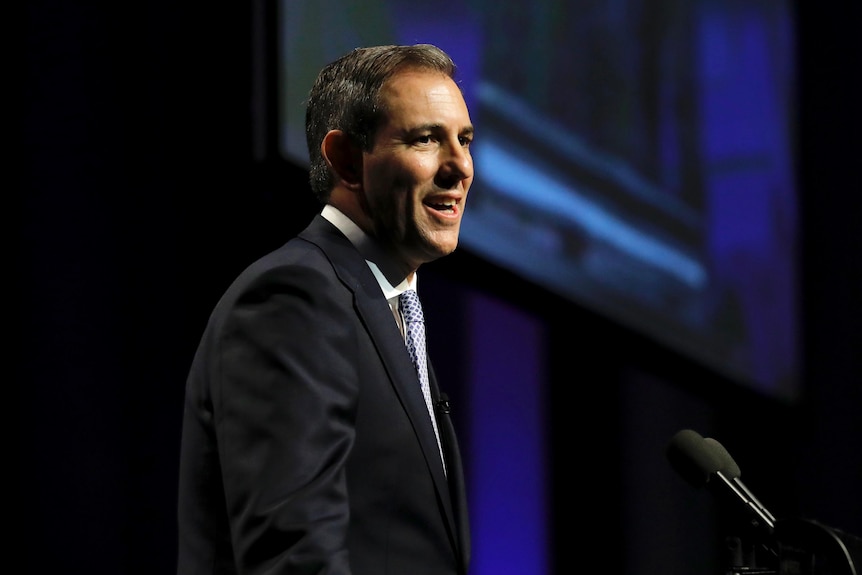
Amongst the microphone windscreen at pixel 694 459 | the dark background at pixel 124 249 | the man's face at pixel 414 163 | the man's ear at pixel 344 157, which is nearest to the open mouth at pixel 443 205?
the man's face at pixel 414 163

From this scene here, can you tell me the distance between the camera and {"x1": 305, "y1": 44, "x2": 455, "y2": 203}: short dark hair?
1.65 meters

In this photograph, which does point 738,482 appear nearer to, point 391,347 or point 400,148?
point 391,347

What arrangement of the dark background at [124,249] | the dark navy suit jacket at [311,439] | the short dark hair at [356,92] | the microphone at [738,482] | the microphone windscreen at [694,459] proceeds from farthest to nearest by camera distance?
the dark background at [124,249]
the short dark hair at [356,92]
the microphone windscreen at [694,459]
the microphone at [738,482]
the dark navy suit jacket at [311,439]

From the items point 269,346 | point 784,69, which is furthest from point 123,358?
point 784,69

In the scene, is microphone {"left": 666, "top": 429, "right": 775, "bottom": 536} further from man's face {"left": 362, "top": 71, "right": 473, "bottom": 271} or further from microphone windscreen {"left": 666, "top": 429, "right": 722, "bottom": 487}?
man's face {"left": 362, "top": 71, "right": 473, "bottom": 271}

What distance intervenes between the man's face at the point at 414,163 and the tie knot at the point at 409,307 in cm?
5

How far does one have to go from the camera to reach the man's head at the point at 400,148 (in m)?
1.64

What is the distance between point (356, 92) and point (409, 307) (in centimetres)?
30

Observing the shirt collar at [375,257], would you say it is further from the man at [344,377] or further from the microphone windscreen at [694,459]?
the microphone windscreen at [694,459]

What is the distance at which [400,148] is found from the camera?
5.40 feet

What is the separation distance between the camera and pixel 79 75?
10.5 ft

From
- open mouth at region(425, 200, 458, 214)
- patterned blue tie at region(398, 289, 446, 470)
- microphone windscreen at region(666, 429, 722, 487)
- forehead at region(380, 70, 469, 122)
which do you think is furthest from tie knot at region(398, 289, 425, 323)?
microphone windscreen at region(666, 429, 722, 487)

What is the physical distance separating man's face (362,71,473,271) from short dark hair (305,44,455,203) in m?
0.02

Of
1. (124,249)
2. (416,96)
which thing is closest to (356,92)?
(416,96)
